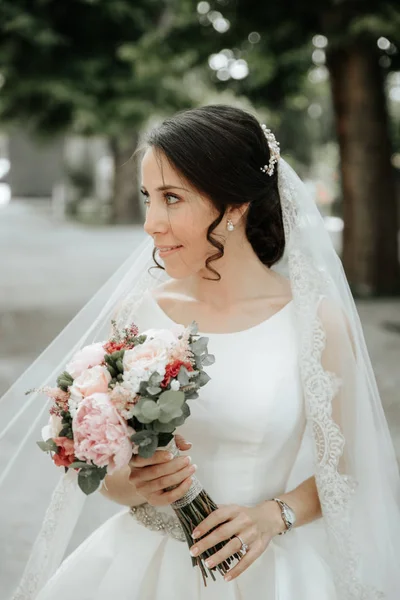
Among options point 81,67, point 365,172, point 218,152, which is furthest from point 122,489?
point 81,67

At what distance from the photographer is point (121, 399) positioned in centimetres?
156

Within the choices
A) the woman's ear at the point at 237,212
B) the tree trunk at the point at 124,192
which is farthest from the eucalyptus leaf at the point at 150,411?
the tree trunk at the point at 124,192

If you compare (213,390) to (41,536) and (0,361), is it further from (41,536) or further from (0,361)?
(0,361)

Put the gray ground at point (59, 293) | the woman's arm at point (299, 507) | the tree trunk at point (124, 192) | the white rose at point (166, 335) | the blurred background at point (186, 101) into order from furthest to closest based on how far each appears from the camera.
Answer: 1. the tree trunk at point (124, 192)
2. the blurred background at point (186, 101)
3. the gray ground at point (59, 293)
4. the woman's arm at point (299, 507)
5. the white rose at point (166, 335)

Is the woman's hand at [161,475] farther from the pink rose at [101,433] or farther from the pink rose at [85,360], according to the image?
the pink rose at [85,360]

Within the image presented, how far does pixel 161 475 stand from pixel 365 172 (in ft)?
31.0

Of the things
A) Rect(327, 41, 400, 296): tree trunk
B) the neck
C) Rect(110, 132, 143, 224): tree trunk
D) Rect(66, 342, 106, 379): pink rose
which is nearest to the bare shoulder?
the neck

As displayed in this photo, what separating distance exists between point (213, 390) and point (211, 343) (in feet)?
0.41

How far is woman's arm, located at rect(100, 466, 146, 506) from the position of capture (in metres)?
1.98

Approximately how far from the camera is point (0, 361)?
7.50 meters

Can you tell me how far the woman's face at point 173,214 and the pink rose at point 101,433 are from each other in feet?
1.68

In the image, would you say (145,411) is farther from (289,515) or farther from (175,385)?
(289,515)

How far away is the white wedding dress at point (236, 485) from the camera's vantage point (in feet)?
6.34

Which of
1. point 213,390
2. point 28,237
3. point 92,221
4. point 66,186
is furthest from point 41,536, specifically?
point 66,186
